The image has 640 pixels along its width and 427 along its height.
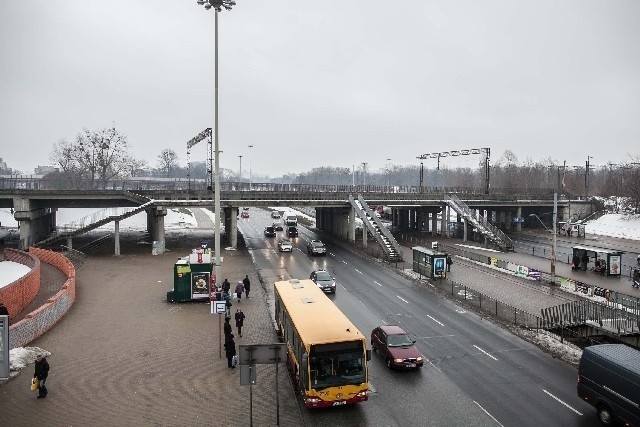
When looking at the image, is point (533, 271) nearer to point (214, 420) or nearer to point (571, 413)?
point (571, 413)

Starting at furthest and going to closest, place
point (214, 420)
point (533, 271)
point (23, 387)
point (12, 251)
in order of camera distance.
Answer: point (12, 251) → point (533, 271) → point (23, 387) → point (214, 420)

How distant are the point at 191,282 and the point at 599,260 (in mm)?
35085

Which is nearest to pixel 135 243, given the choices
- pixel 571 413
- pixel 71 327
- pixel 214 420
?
pixel 71 327

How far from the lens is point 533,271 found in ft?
125

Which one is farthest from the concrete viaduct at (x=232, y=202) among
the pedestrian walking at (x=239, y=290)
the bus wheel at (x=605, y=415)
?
the bus wheel at (x=605, y=415)

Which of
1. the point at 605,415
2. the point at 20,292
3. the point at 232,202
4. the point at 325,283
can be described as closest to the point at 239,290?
the point at 325,283

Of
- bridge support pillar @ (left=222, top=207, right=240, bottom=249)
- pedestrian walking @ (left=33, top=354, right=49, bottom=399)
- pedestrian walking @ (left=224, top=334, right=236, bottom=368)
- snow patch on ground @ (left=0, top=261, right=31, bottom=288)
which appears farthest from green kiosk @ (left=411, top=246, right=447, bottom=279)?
snow patch on ground @ (left=0, top=261, right=31, bottom=288)

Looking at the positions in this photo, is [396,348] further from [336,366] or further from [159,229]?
[159,229]

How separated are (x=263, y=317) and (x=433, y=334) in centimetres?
958

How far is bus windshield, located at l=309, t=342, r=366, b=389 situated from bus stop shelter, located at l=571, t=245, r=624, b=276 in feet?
113

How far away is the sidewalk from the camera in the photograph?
15.2 metres

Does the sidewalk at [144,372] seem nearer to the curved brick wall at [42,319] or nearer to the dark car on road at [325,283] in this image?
the curved brick wall at [42,319]

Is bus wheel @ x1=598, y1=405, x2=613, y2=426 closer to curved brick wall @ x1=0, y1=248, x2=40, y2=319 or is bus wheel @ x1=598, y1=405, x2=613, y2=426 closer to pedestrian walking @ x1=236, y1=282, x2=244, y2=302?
pedestrian walking @ x1=236, y1=282, x2=244, y2=302

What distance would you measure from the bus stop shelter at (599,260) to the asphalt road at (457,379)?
61.4ft
